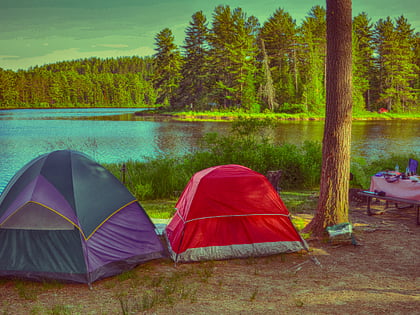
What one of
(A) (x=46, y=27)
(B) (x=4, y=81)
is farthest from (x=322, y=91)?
(B) (x=4, y=81)

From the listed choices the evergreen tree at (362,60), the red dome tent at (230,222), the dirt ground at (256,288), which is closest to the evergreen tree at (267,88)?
the evergreen tree at (362,60)

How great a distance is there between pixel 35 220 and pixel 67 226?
43 centimetres

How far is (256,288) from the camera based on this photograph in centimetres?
477

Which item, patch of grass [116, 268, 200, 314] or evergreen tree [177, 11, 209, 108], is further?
evergreen tree [177, 11, 209, 108]

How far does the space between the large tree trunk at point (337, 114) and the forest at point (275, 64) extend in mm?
46640

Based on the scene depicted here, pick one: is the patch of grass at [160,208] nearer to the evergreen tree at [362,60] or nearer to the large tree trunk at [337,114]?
the large tree trunk at [337,114]

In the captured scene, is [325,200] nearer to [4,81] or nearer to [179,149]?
[179,149]

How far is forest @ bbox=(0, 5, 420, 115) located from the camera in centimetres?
5475

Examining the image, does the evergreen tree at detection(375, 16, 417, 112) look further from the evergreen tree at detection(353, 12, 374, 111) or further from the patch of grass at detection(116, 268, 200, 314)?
the patch of grass at detection(116, 268, 200, 314)

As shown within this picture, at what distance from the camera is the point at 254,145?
12.8 metres

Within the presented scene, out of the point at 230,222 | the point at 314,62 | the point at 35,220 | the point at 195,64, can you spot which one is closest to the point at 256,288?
the point at 230,222

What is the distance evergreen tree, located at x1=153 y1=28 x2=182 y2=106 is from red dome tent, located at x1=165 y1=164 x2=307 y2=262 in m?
57.4

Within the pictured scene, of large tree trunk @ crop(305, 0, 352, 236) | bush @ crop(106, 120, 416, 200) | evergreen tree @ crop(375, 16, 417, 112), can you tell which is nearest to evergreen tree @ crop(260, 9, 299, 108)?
evergreen tree @ crop(375, 16, 417, 112)

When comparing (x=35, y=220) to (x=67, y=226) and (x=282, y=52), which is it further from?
(x=282, y=52)
